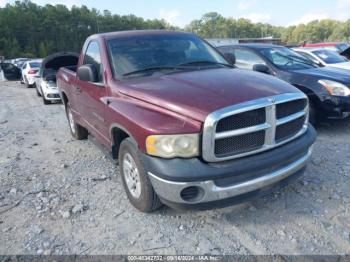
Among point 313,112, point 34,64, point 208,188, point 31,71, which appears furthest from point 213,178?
point 34,64

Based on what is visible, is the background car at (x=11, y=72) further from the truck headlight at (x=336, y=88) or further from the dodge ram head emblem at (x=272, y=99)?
the dodge ram head emblem at (x=272, y=99)

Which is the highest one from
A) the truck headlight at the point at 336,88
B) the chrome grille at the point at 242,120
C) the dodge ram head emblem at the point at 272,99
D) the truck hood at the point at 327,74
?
the dodge ram head emblem at the point at 272,99

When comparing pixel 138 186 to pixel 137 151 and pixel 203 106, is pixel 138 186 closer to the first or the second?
pixel 137 151

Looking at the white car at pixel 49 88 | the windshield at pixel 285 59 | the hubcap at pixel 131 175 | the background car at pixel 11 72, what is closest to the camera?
the hubcap at pixel 131 175

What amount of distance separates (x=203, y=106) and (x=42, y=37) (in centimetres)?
8733

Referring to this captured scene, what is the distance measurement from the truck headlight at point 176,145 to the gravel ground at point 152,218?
85cm

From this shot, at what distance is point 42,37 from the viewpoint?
80.1m

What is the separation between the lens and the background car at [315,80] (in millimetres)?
5465

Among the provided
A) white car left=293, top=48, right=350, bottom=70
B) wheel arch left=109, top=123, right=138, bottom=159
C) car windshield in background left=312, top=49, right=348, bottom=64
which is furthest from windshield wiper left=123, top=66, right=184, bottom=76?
car windshield in background left=312, top=49, right=348, bottom=64

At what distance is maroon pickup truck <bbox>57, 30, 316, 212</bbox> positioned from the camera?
2.72 metres

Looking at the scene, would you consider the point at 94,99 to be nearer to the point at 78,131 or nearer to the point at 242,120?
the point at 78,131

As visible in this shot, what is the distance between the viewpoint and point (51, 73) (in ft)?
37.6

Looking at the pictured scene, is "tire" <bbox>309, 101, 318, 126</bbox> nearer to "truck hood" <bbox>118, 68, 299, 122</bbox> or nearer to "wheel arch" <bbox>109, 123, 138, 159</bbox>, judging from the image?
"truck hood" <bbox>118, 68, 299, 122</bbox>

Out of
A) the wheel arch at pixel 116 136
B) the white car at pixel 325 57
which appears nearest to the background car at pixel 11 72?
the white car at pixel 325 57
